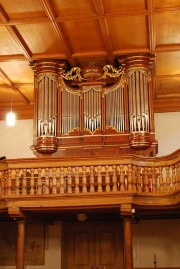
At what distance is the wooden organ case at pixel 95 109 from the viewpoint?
12531 mm

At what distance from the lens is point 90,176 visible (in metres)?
10.7

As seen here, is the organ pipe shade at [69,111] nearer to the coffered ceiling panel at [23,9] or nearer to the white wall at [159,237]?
the coffered ceiling panel at [23,9]

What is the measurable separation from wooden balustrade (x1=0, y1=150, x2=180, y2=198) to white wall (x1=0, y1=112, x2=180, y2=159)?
4.14m

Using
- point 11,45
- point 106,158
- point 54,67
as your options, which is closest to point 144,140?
point 106,158

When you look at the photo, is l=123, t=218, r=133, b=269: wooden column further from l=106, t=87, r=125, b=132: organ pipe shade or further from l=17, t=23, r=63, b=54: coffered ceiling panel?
l=17, t=23, r=63, b=54: coffered ceiling panel

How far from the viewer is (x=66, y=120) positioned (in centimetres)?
1289

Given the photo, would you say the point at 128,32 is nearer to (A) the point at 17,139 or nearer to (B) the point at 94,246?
(A) the point at 17,139

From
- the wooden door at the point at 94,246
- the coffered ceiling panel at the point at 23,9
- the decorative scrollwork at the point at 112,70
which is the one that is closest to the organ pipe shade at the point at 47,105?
the decorative scrollwork at the point at 112,70

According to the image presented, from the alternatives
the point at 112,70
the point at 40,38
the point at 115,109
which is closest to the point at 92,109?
the point at 115,109

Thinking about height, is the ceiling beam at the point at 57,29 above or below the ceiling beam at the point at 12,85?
above

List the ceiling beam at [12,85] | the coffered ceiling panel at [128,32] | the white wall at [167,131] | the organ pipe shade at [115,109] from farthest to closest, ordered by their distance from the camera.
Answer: the white wall at [167,131], the ceiling beam at [12,85], the organ pipe shade at [115,109], the coffered ceiling panel at [128,32]

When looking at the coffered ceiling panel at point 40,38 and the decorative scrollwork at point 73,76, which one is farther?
the decorative scrollwork at point 73,76

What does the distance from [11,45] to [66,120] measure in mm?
2361

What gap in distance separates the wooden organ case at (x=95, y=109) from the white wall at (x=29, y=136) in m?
2.43
